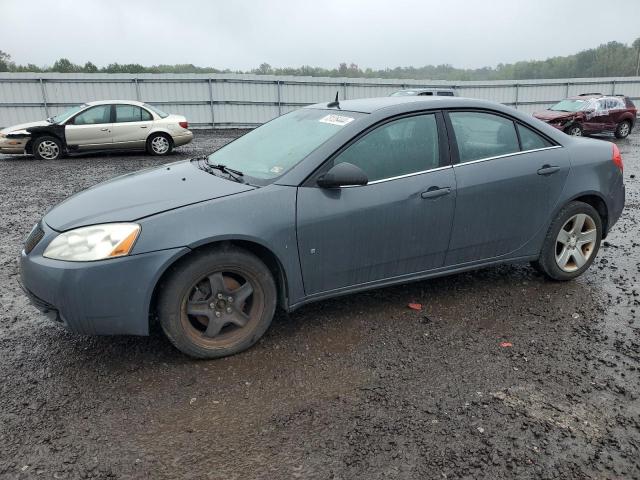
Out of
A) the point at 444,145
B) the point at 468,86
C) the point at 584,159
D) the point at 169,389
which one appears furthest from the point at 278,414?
the point at 468,86

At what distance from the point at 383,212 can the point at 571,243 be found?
2.03 meters

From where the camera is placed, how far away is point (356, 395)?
287 centimetres

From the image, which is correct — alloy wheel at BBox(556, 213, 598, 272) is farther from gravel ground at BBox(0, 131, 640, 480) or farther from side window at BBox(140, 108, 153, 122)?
side window at BBox(140, 108, 153, 122)

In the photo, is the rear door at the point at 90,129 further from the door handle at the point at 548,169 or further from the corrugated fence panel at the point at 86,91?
the door handle at the point at 548,169

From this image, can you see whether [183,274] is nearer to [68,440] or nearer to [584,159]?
→ [68,440]

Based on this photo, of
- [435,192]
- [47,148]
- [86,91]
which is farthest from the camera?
[86,91]

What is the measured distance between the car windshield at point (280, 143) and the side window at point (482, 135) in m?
0.81

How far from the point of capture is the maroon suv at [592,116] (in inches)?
685

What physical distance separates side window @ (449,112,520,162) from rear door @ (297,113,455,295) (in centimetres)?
16

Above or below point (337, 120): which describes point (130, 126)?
below

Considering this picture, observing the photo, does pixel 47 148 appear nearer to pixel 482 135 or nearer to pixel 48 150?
pixel 48 150

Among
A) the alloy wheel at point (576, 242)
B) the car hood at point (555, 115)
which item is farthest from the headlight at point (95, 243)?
the car hood at point (555, 115)

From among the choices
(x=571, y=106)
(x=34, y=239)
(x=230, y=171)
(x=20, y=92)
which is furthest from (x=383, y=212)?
(x=20, y=92)

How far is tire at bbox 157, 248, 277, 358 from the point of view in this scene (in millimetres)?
3014
